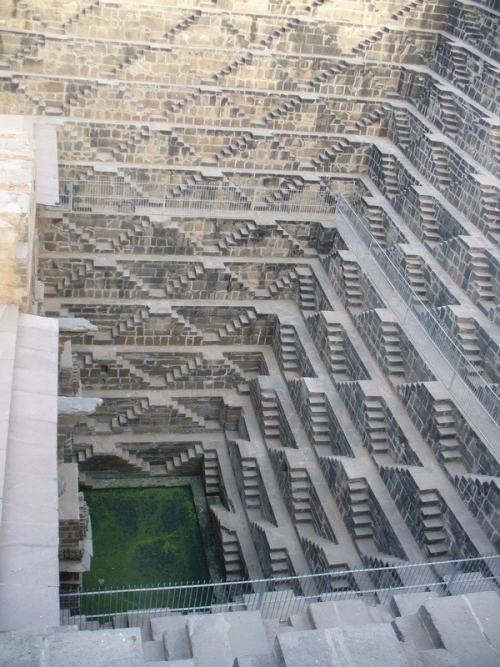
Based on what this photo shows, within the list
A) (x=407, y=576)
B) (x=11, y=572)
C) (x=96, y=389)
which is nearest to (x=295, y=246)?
(x=96, y=389)

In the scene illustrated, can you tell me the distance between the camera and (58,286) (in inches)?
758

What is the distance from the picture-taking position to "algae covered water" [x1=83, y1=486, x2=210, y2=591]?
16.7 meters

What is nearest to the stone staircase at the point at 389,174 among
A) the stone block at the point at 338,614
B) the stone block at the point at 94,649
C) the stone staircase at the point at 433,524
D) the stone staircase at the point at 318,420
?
the stone staircase at the point at 318,420

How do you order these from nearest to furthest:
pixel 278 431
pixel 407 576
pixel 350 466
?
pixel 407 576
pixel 350 466
pixel 278 431

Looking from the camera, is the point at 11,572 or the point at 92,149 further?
the point at 92,149

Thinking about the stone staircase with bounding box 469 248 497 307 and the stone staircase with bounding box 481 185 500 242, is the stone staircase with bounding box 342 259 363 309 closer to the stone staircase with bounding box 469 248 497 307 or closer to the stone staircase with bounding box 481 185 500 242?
the stone staircase with bounding box 469 248 497 307

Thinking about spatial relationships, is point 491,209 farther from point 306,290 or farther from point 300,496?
point 300,496

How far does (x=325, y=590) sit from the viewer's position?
1520 centimetres

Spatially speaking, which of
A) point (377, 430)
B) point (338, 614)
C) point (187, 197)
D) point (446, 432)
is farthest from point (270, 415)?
point (338, 614)

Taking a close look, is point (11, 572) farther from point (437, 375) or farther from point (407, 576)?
point (437, 375)

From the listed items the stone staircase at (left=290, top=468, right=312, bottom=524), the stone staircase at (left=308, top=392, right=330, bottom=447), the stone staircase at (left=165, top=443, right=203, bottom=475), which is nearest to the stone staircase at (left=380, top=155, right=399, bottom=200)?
the stone staircase at (left=308, top=392, right=330, bottom=447)

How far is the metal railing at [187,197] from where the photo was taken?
63.5ft

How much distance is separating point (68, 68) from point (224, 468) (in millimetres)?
10682

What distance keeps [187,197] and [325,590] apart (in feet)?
34.4
